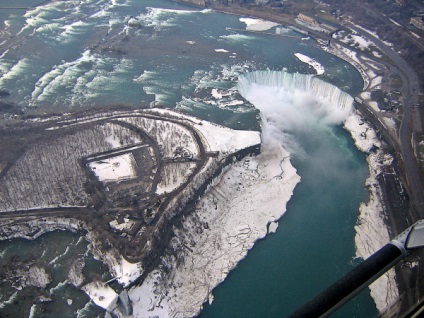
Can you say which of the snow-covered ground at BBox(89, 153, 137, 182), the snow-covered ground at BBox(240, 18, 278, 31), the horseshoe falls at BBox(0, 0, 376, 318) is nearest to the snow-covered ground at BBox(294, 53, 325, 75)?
the horseshoe falls at BBox(0, 0, 376, 318)

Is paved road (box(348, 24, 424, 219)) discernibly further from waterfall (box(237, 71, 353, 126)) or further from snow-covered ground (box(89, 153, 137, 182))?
snow-covered ground (box(89, 153, 137, 182))

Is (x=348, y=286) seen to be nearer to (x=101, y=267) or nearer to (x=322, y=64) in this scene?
(x=101, y=267)

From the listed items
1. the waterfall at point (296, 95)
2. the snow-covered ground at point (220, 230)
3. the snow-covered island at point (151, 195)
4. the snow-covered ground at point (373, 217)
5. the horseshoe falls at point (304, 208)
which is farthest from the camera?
the waterfall at point (296, 95)

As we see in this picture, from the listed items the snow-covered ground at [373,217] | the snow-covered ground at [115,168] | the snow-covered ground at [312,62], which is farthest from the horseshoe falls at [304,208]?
the snow-covered ground at [115,168]

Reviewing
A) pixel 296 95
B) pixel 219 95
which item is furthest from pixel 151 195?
pixel 296 95

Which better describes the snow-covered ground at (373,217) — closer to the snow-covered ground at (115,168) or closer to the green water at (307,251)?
the green water at (307,251)

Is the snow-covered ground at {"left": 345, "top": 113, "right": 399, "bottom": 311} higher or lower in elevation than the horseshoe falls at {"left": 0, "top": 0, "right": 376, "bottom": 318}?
higher

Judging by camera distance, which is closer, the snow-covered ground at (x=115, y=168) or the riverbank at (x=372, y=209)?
the riverbank at (x=372, y=209)

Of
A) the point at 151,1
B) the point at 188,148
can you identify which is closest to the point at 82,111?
the point at 188,148

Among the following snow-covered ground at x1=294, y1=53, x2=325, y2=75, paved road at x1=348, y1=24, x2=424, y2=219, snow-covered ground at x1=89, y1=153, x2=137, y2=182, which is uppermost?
paved road at x1=348, y1=24, x2=424, y2=219
